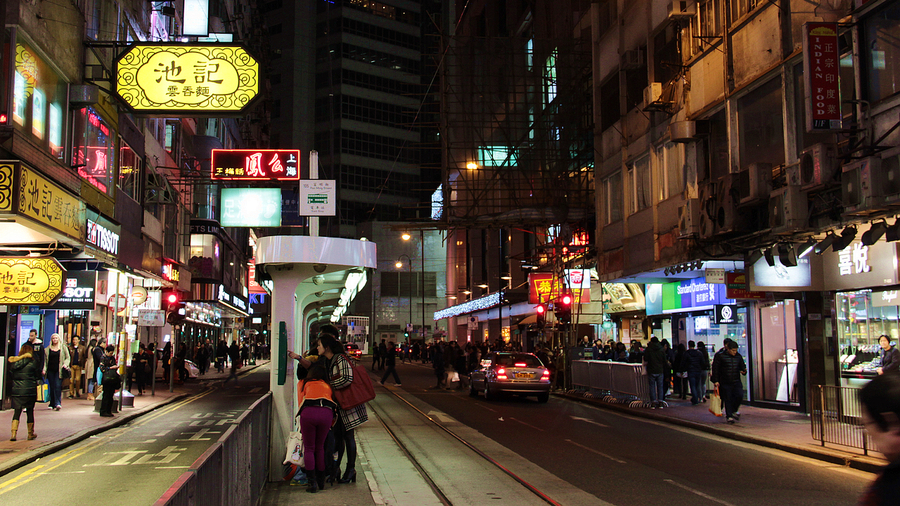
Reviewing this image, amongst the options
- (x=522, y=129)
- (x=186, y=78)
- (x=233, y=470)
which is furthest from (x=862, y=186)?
(x=522, y=129)

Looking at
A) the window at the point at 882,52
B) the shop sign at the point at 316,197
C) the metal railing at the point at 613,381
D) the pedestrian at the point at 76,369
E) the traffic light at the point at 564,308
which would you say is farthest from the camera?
the traffic light at the point at 564,308

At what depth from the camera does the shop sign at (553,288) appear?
96.1 ft

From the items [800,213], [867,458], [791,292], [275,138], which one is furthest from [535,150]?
[275,138]

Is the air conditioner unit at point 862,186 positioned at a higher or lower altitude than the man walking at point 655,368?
higher

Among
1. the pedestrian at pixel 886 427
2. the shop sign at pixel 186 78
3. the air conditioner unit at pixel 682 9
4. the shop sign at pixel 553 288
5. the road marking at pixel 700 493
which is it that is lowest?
the road marking at pixel 700 493

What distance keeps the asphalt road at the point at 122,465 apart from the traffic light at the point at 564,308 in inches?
463

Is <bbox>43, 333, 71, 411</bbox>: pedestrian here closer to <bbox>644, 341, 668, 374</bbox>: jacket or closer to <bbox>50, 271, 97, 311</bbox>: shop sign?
<bbox>50, 271, 97, 311</bbox>: shop sign

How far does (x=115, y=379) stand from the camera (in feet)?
61.9

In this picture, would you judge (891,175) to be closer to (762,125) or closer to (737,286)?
(762,125)

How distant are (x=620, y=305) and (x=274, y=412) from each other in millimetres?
23768

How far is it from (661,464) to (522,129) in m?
30.3

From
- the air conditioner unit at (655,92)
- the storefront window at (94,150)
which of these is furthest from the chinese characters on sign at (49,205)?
the air conditioner unit at (655,92)

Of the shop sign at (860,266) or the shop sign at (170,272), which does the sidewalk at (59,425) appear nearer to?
the shop sign at (170,272)

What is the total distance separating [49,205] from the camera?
608 inches
